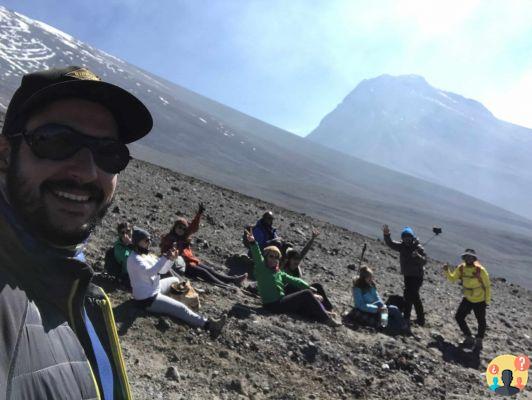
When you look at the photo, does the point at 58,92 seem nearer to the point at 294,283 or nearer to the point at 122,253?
the point at 122,253

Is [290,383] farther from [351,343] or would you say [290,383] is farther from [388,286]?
[388,286]

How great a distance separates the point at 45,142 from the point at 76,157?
169 mm

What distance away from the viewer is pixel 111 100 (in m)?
1.95

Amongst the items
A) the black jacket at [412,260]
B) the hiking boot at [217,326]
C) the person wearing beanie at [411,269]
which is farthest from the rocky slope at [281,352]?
the black jacket at [412,260]

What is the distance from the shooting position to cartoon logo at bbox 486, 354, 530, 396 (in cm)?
707

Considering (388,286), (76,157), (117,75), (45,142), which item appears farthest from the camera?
(117,75)

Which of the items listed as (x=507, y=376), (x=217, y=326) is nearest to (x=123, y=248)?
(x=217, y=326)

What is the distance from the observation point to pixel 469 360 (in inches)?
332

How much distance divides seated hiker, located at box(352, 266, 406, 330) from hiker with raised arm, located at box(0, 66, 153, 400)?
7146 mm

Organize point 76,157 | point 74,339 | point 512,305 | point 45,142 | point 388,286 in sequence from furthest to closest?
1. point 512,305
2. point 388,286
3. point 76,157
4. point 45,142
5. point 74,339

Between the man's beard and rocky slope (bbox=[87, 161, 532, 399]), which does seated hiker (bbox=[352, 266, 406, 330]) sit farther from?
the man's beard

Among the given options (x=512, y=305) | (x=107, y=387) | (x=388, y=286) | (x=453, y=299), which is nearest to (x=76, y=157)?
(x=107, y=387)

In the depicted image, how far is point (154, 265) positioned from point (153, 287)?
310mm

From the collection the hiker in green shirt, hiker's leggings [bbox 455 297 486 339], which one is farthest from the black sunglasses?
hiker's leggings [bbox 455 297 486 339]
